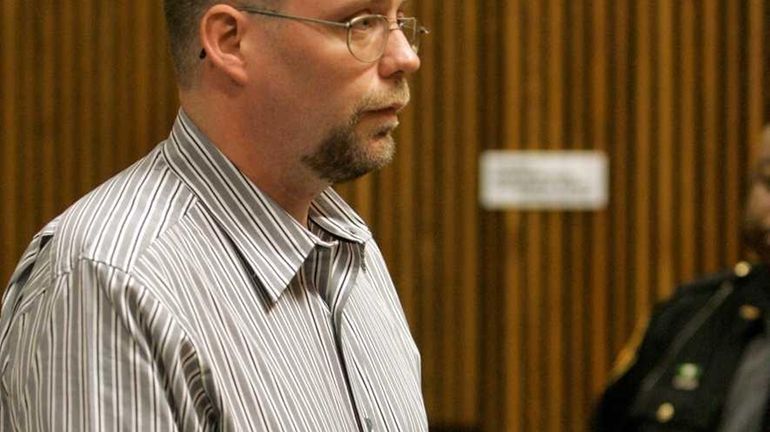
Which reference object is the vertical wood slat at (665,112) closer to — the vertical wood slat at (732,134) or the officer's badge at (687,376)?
the vertical wood slat at (732,134)

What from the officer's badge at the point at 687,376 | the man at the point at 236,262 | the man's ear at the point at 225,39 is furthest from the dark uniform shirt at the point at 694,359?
the man's ear at the point at 225,39

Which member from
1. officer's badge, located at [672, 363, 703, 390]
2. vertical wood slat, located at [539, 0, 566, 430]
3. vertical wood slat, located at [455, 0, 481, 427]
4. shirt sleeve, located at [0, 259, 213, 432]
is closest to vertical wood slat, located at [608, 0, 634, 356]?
vertical wood slat, located at [539, 0, 566, 430]

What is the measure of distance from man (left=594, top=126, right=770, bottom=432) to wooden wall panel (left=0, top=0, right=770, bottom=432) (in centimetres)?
62

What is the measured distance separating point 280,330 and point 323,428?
115mm

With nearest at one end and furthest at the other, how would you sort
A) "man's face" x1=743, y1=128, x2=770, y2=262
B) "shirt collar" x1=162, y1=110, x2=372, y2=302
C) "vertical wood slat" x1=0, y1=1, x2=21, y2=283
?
"shirt collar" x1=162, y1=110, x2=372, y2=302 < "man's face" x1=743, y1=128, x2=770, y2=262 < "vertical wood slat" x1=0, y1=1, x2=21, y2=283

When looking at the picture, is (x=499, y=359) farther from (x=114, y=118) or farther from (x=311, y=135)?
(x=311, y=135)

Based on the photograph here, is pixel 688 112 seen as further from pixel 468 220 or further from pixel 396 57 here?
pixel 396 57

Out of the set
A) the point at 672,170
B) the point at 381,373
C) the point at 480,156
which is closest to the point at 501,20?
the point at 480,156

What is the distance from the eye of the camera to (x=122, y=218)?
1.30m

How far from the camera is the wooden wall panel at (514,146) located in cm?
349

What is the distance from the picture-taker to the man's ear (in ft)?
4.83

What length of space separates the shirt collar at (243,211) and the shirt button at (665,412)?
Result: 55.1 inches

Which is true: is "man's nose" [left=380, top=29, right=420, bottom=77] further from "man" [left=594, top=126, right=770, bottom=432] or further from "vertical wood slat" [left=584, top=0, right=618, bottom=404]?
"vertical wood slat" [left=584, top=0, right=618, bottom=404]

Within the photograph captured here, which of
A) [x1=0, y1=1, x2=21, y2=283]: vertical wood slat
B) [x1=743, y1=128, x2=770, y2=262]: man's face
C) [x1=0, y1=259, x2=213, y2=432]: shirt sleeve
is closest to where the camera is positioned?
[x1=0, y1=259, x2=213, y2=432]: shirt sleeve
